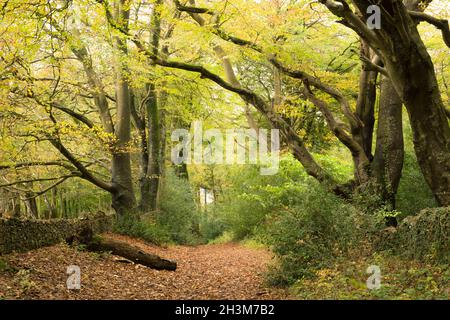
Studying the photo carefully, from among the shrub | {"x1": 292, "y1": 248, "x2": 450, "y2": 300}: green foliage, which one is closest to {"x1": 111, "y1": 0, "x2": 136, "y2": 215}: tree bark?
the shrub

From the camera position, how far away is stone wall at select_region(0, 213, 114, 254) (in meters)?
8.59

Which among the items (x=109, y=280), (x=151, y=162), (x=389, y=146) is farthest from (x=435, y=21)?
(x=151, y=162)

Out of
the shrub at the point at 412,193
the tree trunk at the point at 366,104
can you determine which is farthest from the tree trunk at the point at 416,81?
the shrub at the point at 412,193

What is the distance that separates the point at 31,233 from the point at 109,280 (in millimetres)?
2272

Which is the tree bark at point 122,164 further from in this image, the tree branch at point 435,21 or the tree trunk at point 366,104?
the tree branch at point 435,21

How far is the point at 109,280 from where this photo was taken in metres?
8.40

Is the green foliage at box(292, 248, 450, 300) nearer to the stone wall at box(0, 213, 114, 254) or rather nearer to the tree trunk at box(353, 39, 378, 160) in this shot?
the tree trunk at box(353, 39, 378, 160)

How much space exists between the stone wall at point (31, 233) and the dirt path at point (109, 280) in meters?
0.26

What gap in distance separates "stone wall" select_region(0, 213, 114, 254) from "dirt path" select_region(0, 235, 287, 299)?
0.84 ft

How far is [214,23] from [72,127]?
4716mm

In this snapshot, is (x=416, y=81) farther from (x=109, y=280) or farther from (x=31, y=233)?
(x=31, y=233)

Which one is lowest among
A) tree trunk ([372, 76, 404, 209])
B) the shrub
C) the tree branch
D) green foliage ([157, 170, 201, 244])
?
green foliage ([157, 170, 201, 244])

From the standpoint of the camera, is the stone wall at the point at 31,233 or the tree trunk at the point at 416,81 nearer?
the tree trunk at the point at 416,81

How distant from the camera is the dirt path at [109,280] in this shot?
6965mm
